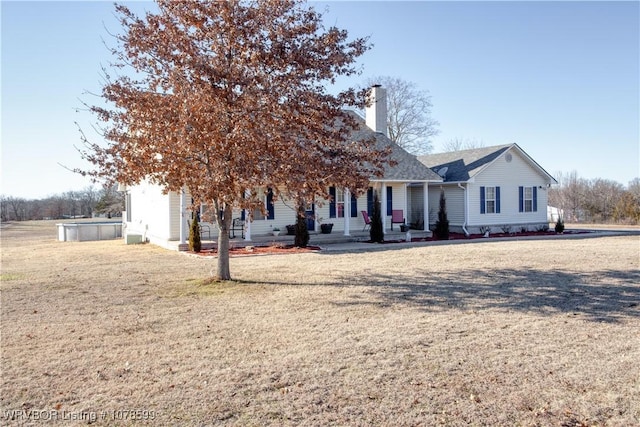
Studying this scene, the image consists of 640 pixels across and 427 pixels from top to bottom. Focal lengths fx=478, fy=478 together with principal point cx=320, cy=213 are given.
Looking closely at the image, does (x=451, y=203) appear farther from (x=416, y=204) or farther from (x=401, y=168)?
(x=401, y=168)

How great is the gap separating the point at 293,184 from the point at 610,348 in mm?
5154

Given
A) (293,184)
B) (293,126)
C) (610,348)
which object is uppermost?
(293,126)

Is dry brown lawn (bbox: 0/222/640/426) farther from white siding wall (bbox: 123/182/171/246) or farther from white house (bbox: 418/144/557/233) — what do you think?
white house (bbox: 418/144/557/233)

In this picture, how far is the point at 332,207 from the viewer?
19688 mm

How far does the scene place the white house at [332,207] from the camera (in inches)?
680

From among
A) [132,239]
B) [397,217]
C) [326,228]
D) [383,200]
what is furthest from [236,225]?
[397,217]

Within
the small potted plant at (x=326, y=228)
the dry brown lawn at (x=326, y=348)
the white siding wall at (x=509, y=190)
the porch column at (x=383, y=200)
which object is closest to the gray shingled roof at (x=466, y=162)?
the white siding wall at (x=509, y=190)

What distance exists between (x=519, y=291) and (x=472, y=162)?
15.4 m

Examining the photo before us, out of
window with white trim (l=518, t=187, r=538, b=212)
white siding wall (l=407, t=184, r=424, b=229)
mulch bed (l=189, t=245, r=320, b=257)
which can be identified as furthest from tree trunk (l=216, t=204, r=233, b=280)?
window with white trim (l=518, t=187, r=538, b=212)

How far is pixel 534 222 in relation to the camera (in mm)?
23953

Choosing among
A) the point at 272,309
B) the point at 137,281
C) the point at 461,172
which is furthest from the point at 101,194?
the point at 272,309

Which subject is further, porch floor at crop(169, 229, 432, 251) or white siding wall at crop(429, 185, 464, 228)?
white siding wall at crop(429, 185, 464, 228)

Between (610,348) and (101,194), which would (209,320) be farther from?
(101,194)

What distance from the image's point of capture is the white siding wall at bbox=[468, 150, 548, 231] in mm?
22073
